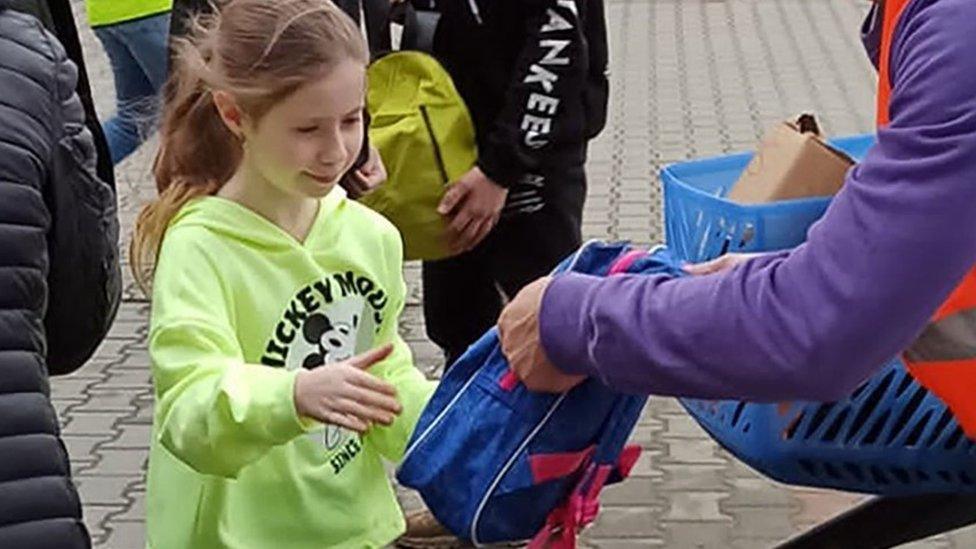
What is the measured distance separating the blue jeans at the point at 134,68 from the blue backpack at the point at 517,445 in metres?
3.44

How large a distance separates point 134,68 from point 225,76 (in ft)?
11.9

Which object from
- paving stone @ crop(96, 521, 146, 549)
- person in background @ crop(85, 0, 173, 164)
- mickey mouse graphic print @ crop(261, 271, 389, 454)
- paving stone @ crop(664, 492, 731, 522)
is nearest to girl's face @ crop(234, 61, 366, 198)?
mickey mouse graphic print @ crop(261, 271, 389, 454)

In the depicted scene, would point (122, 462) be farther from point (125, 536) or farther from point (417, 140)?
point (417, 140)

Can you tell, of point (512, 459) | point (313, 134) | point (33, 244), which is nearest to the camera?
point (33, 244)

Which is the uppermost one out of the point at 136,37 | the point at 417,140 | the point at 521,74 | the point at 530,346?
the point at 530,346

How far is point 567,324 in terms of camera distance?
6.80ft

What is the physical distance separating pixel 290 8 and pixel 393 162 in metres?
0.99

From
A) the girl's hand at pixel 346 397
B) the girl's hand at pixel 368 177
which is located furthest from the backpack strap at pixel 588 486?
the girl's hand at pixel 368 177

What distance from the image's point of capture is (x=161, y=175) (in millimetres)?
2822

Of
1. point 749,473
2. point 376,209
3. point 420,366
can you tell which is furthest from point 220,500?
point 420,366

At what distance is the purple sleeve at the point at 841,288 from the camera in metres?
1.79

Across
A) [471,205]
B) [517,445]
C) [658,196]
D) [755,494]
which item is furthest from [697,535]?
[658,196]

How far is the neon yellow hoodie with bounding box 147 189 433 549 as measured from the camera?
2465 mm

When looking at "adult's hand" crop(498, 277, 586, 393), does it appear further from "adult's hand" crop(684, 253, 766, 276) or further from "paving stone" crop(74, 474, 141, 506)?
"paving stone" crop(74, 474, 141, 506)
